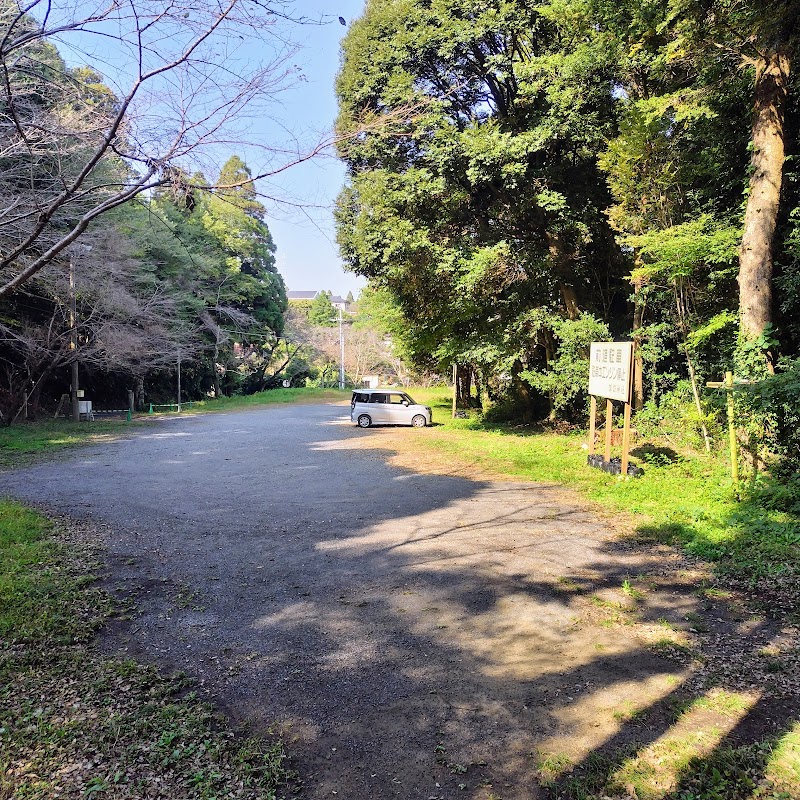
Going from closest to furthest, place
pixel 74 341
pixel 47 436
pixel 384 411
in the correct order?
1. pixel 47 436
2. pixel 74 341
3. pixel 384 411

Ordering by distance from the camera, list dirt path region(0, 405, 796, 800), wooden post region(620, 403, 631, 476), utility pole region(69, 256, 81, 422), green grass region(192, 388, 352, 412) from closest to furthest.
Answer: dirt path region(0, 405, 796, 800)
wooden post region(620, 403, 631, 476)
utility pole region(69, 256, 81, 422)
green grass region(192, 388, 352, 412)

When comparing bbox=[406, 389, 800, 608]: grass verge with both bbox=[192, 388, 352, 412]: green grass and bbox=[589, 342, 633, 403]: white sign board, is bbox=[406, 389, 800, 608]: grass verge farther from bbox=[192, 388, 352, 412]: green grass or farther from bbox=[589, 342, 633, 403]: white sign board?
bbox=[192, 388, 352, 412]: green grass

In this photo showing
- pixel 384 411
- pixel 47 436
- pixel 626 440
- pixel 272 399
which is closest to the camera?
pixel 626 440

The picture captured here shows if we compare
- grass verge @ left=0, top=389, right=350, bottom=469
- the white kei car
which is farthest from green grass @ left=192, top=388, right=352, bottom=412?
the white kei car

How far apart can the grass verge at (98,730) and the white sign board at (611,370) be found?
6895mm

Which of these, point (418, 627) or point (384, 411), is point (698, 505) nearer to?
point (418, 627)

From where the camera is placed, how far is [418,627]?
3.70 meters

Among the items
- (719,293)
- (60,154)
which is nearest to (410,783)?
(60,154)

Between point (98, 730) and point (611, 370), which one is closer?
point (98, 730)

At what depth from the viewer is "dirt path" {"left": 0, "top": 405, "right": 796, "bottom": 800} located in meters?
2.48

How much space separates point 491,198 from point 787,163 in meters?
6.06

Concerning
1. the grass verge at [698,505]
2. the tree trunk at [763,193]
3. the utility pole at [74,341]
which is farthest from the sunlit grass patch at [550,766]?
the utility pole at [74,341]

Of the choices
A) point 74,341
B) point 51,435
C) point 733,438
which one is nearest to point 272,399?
point 74,341

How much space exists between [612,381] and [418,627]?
592cm
